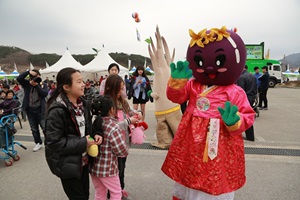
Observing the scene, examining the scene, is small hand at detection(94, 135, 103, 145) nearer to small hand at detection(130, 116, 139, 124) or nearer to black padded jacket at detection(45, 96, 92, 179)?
black padded jacket at detection(45, 96, 92, 179)

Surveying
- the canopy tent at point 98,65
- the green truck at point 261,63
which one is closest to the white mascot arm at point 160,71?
the canopy tent at point 98,65

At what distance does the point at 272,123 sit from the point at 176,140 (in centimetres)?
487

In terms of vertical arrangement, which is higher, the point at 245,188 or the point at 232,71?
the point at 232,71

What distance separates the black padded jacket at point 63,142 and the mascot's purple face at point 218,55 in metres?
1.16

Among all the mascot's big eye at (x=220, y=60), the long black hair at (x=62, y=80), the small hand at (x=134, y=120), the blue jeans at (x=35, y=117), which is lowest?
the blue jeans at (x=35, y=117)

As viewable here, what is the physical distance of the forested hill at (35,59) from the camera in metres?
58.9

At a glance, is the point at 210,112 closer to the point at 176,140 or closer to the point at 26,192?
the point at 176,140

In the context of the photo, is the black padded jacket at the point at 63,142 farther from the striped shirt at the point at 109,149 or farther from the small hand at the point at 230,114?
the small hand at the point at 230,114

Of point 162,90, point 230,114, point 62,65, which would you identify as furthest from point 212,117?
point 62,65

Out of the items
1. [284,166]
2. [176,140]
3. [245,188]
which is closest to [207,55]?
[176,140]

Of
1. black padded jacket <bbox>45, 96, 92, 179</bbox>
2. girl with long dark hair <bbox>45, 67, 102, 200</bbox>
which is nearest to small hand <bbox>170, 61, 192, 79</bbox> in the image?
girl with long dark hair <bbox>45, 67, 102, 200</bbox>

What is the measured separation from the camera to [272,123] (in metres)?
5.83

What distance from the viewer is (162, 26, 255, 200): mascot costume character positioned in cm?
180

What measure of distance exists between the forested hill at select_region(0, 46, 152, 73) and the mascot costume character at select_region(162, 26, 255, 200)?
5688cm
